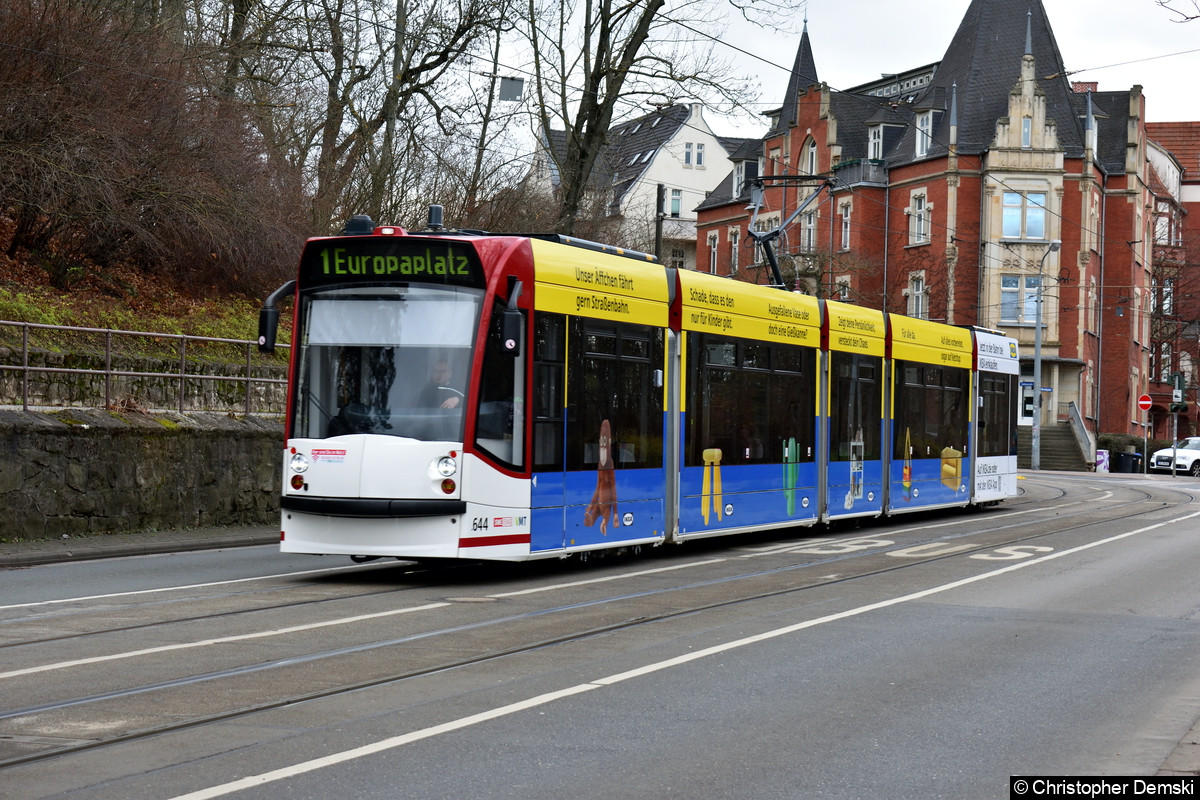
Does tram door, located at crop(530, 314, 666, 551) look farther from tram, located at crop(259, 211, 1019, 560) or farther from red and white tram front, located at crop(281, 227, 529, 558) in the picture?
red and white tram front, located at crop(281, 227, 529, 558)

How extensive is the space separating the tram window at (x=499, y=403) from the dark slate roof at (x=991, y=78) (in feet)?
167

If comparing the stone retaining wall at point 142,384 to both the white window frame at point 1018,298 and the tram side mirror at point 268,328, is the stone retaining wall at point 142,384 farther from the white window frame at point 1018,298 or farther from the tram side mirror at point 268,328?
the white window frame at point 1018,298

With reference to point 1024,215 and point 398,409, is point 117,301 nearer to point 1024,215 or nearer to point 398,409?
point 398,409

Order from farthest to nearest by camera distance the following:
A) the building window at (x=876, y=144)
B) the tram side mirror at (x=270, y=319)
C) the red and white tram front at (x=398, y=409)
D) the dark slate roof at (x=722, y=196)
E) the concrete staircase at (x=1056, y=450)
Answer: the dark slate roof at (x=722, y=196) → the building window at (x=876, y=144) → the concrete staircase at (x=1056, y=450) → the tram side mirror at (x=270, y=319) → the red and white tram front at (x=398, y=409)

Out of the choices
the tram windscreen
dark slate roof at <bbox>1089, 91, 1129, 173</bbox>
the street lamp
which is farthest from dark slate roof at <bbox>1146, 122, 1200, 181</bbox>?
the tram windscreen

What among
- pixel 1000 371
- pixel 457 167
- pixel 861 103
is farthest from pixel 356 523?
pixel 861 103

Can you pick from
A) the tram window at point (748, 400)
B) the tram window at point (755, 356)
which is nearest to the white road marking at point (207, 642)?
the tram window at point (748, 400)

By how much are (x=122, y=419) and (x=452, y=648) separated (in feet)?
35.5

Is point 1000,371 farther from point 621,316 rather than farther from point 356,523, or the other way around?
point 356,523

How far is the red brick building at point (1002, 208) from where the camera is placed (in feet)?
199

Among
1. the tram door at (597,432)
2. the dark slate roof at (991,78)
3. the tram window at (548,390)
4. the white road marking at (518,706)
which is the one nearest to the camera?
the white road marking at (518,706)

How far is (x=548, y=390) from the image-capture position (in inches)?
542

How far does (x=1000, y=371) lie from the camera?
89.8 feet

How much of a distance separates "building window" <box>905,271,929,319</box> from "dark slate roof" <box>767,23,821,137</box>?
1132cm
